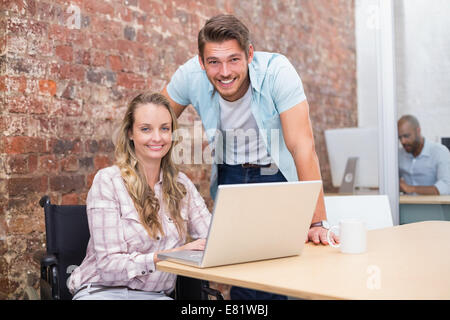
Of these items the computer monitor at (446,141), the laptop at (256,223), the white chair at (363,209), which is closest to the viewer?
the laptop at (256,223)

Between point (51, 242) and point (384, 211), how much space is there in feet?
4.78

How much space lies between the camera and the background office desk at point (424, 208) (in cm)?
335

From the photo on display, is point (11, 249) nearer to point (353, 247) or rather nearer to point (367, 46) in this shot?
point (353, 247)

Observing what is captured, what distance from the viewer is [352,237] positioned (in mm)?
1541

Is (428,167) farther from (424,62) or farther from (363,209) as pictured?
(363,209)

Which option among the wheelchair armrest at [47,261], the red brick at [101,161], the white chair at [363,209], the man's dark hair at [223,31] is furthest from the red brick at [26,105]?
the white chair at [363,209]

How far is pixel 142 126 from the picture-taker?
1930mm

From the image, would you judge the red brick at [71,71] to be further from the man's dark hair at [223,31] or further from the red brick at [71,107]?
the man's dark hair at [223,31]

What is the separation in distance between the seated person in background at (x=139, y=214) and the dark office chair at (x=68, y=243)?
0.23 ft

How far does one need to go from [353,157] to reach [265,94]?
192cm

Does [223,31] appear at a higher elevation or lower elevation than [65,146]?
higher

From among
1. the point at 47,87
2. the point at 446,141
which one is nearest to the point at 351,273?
the point at 47,87

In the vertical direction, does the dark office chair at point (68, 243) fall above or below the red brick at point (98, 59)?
below
